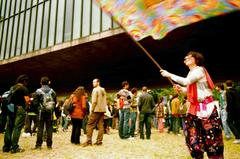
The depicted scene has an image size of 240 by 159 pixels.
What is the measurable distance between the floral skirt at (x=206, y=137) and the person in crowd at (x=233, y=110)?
230 inches

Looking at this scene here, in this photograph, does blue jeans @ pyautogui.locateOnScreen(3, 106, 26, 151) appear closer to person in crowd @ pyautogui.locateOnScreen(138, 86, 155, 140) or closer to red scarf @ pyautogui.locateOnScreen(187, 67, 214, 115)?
red scarf @ pyautogui.locateOnScreen(187, 67, 214, 115)

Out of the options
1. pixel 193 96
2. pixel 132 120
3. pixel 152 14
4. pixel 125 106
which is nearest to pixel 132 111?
pixel 132 120

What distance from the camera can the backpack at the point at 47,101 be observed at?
25.5ft

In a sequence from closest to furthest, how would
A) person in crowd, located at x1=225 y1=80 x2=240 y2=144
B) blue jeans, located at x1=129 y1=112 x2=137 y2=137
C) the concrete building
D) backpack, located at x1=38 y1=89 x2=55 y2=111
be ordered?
backpack, located at x1=38 y1=89 x2=55 y2=111
person in crowd, located at x1=225 y1=80 x2=240 y2=144
blue jeans, located at x1=129 y1=112 x2=137 y2=137
the concrete building

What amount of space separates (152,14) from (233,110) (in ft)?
21.2

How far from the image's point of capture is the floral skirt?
4.17 m

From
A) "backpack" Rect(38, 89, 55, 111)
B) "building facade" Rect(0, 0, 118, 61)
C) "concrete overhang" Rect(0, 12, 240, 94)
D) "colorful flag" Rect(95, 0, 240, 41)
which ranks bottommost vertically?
"backpack" Rect(38, 89, 55, 111)

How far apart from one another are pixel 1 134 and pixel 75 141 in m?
4.72

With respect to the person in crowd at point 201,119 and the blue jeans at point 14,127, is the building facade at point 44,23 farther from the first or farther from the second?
the person in crowd at point 201,119

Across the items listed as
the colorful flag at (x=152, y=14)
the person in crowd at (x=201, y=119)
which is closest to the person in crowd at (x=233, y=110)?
the person in crowd at (x=201, y=119)

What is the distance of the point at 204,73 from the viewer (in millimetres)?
4379

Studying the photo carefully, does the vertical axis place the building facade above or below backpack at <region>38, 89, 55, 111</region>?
above

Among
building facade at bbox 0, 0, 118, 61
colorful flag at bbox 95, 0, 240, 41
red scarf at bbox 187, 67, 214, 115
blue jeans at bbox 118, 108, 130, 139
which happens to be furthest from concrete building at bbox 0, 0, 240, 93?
colorful flag at bbox 95, 0, 240, 41

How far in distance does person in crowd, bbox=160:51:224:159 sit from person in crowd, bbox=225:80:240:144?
228 inches
